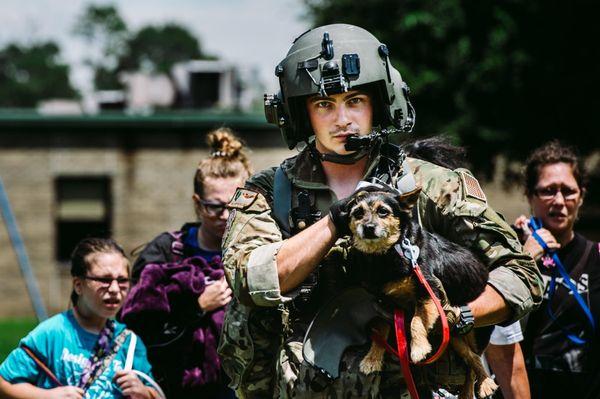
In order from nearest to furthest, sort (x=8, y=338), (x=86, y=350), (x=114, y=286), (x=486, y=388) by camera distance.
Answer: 1. (x=486, y=388)
2. (x=86, y=350)
3. (x=114, y=286)
4. (x=8, y=338)

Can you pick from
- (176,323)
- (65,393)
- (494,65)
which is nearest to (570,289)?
(176,323)

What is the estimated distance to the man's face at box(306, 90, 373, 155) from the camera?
132 inches

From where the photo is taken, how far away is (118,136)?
26.3 meters

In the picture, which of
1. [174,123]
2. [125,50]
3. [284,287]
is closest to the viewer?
[284,287]

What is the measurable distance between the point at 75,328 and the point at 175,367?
0.60m

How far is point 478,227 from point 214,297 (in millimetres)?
1946

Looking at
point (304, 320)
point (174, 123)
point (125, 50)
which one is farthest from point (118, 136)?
point (125, 50)

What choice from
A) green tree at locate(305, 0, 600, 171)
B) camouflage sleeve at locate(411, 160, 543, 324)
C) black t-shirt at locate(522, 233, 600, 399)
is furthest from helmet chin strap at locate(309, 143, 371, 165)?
green tree at locate(305, 0, 600, 171)

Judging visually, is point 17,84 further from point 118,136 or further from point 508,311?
point 508,311

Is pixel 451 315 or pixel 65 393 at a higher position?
pixel 451 315

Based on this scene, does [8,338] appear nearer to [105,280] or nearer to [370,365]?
[105,280]

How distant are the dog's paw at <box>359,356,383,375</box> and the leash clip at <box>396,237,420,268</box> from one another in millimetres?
365

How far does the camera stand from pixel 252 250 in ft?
10.5

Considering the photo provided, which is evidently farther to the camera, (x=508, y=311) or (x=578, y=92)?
(x=578, y=92)
